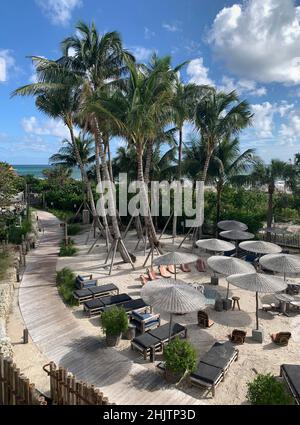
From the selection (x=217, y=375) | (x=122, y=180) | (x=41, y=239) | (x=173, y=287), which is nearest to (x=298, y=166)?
(x=122, y=180)

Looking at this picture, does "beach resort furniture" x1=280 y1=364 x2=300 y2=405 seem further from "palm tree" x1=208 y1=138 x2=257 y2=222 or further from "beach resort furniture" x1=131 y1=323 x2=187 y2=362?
"palm tree" x1=208 y1=138 x2=257 y2=222

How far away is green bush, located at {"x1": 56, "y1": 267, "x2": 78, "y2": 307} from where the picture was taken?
1254 cm

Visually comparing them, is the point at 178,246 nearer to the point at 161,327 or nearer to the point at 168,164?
the point at 168,164

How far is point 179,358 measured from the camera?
7.96 meters

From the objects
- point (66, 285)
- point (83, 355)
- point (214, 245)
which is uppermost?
point (214, 245)

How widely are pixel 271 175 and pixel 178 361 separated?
670 inches

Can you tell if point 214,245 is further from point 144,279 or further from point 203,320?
point 203,320

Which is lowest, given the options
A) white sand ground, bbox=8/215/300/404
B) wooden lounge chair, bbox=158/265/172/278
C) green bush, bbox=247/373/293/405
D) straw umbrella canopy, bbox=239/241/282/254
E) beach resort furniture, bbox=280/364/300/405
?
white sand ground, bbox=8/215/300/404

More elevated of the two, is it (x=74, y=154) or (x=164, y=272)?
(x=74, y=154)

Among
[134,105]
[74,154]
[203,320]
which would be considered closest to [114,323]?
[203,320]

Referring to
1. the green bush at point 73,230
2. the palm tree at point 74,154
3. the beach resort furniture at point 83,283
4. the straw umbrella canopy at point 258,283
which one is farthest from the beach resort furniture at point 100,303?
the palm tree at point 74,154

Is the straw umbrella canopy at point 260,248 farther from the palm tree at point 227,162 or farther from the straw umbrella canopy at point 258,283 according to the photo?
the palm tree at point 227,162

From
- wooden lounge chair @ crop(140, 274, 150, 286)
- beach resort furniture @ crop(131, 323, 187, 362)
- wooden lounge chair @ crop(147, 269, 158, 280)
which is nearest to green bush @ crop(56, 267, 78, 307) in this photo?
wooden lounge chair @ crop(140, 274, 150, 286)

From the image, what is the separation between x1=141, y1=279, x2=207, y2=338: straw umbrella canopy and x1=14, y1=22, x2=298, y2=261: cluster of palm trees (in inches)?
322
